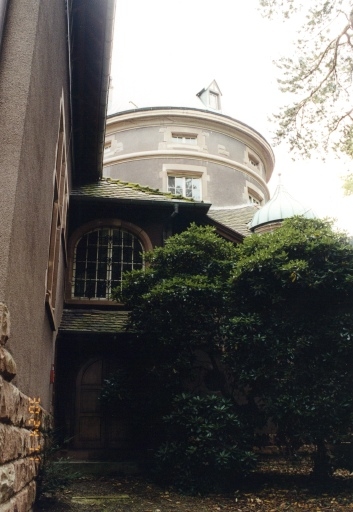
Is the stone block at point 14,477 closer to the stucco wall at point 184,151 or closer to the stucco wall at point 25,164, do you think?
the stucco wall at point 25,164

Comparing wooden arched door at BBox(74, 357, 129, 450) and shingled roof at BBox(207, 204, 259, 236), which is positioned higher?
shingled roof at BBox(207, 204, 259, 236)

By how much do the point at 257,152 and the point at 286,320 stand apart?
50.9ft

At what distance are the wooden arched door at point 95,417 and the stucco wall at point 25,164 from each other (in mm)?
5436

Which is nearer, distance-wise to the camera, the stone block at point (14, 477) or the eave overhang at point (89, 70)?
the stone block at point (14, 477)

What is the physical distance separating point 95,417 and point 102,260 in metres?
3.66

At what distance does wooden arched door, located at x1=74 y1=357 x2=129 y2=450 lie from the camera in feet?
34.8

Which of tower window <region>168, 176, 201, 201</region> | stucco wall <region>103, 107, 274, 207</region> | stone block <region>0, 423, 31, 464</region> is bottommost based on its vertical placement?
stone block <region>0, 423, 31, 464</region>

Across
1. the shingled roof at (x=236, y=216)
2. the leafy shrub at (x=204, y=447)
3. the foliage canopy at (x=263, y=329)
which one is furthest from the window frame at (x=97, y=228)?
the leafy shrub at (x=204, y=447)

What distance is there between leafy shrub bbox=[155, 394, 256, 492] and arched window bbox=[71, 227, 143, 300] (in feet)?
14.2

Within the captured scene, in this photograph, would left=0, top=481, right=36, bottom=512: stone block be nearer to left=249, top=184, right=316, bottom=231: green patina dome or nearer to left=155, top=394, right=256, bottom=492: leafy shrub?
left=155, top=394, right=256, bottom=492: leafy shrub

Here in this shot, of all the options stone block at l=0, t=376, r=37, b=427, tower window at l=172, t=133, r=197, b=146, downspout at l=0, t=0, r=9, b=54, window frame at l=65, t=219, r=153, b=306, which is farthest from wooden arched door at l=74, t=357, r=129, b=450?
tower window at l=172, t=133, r=197, b=146

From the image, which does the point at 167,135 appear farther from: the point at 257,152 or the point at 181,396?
the point at 181,396

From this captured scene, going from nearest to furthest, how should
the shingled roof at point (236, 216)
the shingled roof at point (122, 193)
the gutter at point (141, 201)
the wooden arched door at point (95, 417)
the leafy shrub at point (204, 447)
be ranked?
1. the leafy shrub at point (204, 447)
2. the wooden arched door at point (95, 417)
3. the gutter at point (141, 201)
4. the shingled roof at point (122, 193)
5. the shingled roof at point (236, 216)

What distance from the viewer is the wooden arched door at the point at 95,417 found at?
34.8ft
